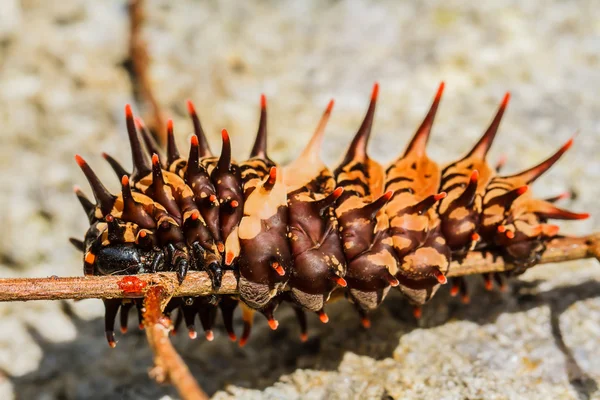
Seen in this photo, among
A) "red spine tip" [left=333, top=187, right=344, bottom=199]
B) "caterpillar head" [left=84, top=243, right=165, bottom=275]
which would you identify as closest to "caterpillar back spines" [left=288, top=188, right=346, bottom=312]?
"red spine tip" [left=333, top=187, right=344, bottom=199]

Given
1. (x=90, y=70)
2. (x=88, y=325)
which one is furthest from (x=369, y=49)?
(x=88, y=325)

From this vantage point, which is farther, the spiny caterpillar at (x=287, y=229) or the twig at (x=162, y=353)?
the spiny caterpillar at (x=287, y=229)

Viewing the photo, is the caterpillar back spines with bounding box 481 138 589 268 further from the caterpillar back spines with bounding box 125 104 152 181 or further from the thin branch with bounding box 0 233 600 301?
the caterpillar back spines with bounding box 125 104 152 181

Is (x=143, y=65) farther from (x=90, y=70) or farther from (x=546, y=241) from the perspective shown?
(x=546, y=241)

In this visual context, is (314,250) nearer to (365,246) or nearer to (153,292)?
(365,246)

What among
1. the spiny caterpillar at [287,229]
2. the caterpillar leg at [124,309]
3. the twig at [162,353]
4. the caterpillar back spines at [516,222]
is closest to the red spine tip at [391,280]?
the spiny caterpillar at [287,229]

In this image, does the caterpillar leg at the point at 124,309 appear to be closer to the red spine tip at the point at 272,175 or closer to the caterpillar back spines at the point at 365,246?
the red spine tip at the point at 272,175
